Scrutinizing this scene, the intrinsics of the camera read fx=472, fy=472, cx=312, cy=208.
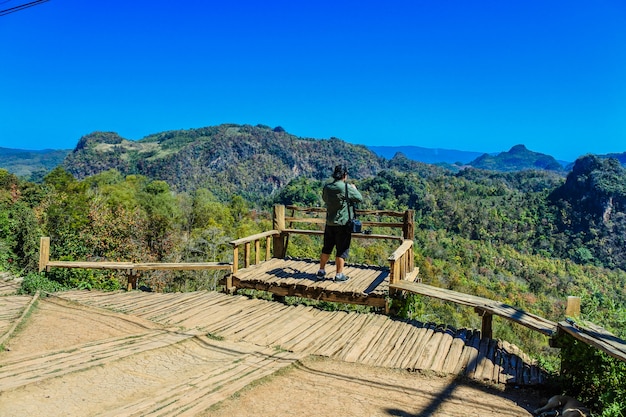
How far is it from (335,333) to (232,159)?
4344 inches

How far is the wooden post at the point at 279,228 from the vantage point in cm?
893

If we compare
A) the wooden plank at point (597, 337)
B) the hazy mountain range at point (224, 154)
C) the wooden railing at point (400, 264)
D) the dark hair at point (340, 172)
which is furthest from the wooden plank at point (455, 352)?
the hazy mountain range at point (224, 154)

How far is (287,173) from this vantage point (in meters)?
113

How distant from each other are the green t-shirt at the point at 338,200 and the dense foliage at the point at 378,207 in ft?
5.81

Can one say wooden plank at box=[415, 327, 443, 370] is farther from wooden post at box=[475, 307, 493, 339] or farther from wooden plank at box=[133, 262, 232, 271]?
wooden plank at box=[133, 262, 232, 271]

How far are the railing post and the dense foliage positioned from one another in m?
2.74

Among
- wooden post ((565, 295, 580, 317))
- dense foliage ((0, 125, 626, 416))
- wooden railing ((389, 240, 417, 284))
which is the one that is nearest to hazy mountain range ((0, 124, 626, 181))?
dense foliage ((0, 125, 626, 416))

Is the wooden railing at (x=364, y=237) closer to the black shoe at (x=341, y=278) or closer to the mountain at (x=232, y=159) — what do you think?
the black shoe at (x=341, y=278)

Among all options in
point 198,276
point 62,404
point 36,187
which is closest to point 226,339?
point 62,404

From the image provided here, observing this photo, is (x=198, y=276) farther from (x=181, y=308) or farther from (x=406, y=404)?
(x=406, y=404)

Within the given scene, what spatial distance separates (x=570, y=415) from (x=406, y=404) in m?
1.25

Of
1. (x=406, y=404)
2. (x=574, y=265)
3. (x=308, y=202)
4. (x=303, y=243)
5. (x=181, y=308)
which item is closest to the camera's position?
(x=406, y=404)

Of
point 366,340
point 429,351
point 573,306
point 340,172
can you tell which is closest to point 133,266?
point 340,172

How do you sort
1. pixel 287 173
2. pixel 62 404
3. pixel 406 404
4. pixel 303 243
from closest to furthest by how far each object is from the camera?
pixel 62 404 → pixel 406 404 → pixel 303 243 → pixel 287 173
